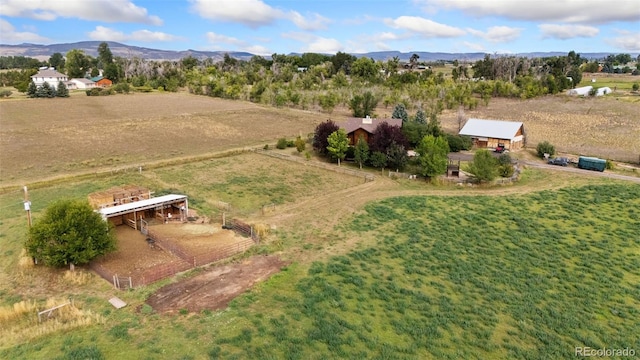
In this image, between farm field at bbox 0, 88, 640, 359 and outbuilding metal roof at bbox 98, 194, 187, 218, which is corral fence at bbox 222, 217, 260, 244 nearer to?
farm field at bbox 0, 88, 640, 359

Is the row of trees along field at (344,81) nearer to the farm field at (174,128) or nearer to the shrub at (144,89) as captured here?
the shrub at (144,89)

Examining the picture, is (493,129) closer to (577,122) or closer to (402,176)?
(402,176)

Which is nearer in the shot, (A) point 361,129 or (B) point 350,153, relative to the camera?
(B) point 350,153

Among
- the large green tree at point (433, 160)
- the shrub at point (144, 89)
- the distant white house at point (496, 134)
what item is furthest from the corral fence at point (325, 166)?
the shrub at point (144, 89)

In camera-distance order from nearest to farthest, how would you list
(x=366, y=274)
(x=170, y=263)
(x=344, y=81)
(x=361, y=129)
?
(x=366, y=274) → (x=170, y=263) → (x=361, y=129) → (x=344, y=81)

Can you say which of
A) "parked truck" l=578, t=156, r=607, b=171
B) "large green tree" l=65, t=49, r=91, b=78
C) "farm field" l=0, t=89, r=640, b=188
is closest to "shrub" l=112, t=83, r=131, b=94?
"farm field" l=0, t=89, r=640, b=188

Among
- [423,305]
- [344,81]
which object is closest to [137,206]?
[423,305]

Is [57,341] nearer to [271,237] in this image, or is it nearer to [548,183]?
[271,237]
